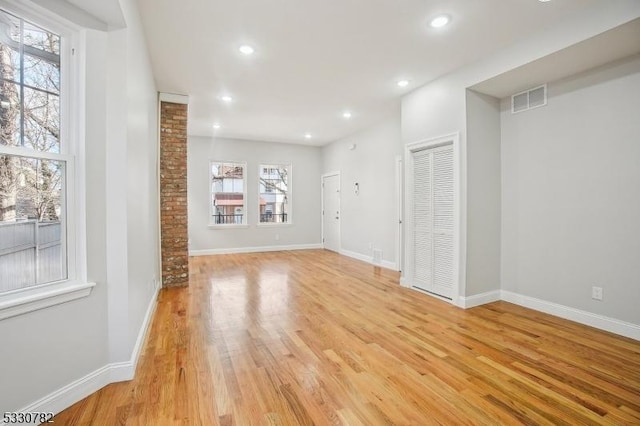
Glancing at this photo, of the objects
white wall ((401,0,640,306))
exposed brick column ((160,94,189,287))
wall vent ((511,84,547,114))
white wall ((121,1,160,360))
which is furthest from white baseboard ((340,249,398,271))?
white wall ((121,1,160,360))

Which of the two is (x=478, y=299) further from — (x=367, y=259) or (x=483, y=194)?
(x=367, y=259)

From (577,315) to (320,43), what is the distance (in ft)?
12.7

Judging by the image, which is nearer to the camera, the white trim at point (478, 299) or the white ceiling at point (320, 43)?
the white ceiling at point (320, 43)

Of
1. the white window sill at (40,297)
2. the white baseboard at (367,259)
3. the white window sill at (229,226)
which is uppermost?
the white window sill at (229,226)

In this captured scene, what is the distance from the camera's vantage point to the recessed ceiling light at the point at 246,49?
3047mm

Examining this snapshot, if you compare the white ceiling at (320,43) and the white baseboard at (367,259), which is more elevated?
the white ceiling at (320,43)

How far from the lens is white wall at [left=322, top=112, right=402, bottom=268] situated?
550cm

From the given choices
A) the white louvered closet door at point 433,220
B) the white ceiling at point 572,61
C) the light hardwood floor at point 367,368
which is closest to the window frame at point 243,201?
the light hardwood floor at point 367,368

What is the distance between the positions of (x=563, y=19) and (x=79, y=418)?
179 inches

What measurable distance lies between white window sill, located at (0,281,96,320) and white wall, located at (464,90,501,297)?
12.0 ft

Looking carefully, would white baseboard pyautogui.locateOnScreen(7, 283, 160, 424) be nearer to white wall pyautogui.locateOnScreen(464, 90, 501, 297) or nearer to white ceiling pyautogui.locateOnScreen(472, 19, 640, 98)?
white wall pyautogui.locateOnScreen(464, 90, 501, 297)

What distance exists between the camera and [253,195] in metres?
7.50

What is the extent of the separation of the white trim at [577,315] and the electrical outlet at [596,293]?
0.17 m

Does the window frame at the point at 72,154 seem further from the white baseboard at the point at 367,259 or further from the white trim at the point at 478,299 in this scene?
the white baseboard at the point at 367,259
